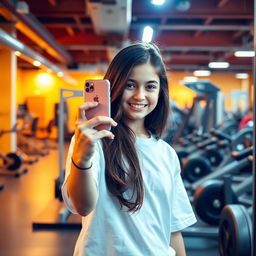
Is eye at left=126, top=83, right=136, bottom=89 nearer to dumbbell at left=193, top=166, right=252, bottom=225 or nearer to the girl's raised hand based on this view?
the girl's raised hand

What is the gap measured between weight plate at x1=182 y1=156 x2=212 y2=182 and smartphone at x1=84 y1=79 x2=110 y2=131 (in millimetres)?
4302

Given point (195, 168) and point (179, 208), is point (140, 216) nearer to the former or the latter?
point (179, 208)

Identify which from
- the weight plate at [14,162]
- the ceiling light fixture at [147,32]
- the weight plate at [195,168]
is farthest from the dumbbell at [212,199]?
the ceiling light fixture at [147,32]

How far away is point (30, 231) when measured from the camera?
3229mm

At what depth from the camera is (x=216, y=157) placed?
5.42 meters

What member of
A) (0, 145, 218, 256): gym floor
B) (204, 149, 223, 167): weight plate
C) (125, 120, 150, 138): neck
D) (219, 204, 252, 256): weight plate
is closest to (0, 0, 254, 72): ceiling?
(204, 149, 223, 167): weight plate

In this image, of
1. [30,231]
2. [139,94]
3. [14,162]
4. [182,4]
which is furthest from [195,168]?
[139,94]

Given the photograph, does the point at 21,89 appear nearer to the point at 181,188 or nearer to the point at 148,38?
the point at 148,38

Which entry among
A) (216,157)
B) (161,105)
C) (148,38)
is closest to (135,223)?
(161,105)

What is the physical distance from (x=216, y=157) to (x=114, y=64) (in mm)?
4666

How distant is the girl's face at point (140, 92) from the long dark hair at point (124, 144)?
0.01 metres

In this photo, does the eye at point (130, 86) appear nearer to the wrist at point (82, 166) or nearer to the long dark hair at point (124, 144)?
the long dark hair at point (124, 144)

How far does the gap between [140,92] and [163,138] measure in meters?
0.40

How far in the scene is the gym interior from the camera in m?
2.88
